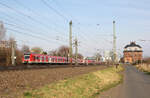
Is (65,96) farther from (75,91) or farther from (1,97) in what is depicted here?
(1,97)

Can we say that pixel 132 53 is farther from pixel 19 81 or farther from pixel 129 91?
pixel 19 81

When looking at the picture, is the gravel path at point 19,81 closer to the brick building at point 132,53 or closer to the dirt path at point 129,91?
the dirt path at point 129,91

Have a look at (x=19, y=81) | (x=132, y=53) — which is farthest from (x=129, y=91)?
(x=132, y=53)

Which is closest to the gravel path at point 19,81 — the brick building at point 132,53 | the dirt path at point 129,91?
the dirt path at point 129,91

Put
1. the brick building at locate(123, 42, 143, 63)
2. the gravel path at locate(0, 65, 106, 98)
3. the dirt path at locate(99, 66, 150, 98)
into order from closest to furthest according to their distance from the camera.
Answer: the gravel path at locate(0, 65, 106, 98) < the dirt path at locate(99, 66, 150, 98) < the brick building at locate(123, 42, 143, 63)

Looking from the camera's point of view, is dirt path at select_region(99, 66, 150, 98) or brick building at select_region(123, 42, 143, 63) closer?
dirt path at select_region(99, 66, 150, 98)

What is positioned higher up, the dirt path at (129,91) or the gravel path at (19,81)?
the gravel path at (19,81)

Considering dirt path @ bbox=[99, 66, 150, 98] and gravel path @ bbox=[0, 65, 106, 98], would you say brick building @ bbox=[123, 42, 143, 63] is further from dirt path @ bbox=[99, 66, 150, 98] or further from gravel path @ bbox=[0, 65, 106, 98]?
gravel path @ bbox=[0, 65, 106, 98]

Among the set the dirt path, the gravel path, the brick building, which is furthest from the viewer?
the brick building

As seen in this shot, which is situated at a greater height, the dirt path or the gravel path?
the gravel path

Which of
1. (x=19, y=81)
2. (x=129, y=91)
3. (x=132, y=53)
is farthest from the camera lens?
(x=132, y=53)

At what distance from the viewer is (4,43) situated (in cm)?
4488

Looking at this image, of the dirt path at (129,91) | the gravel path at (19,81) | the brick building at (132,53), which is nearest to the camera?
the gravel path at (19,81)

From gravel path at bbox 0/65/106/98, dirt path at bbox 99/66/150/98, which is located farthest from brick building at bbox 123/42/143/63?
gravel path at bbox 0/65/106/98
